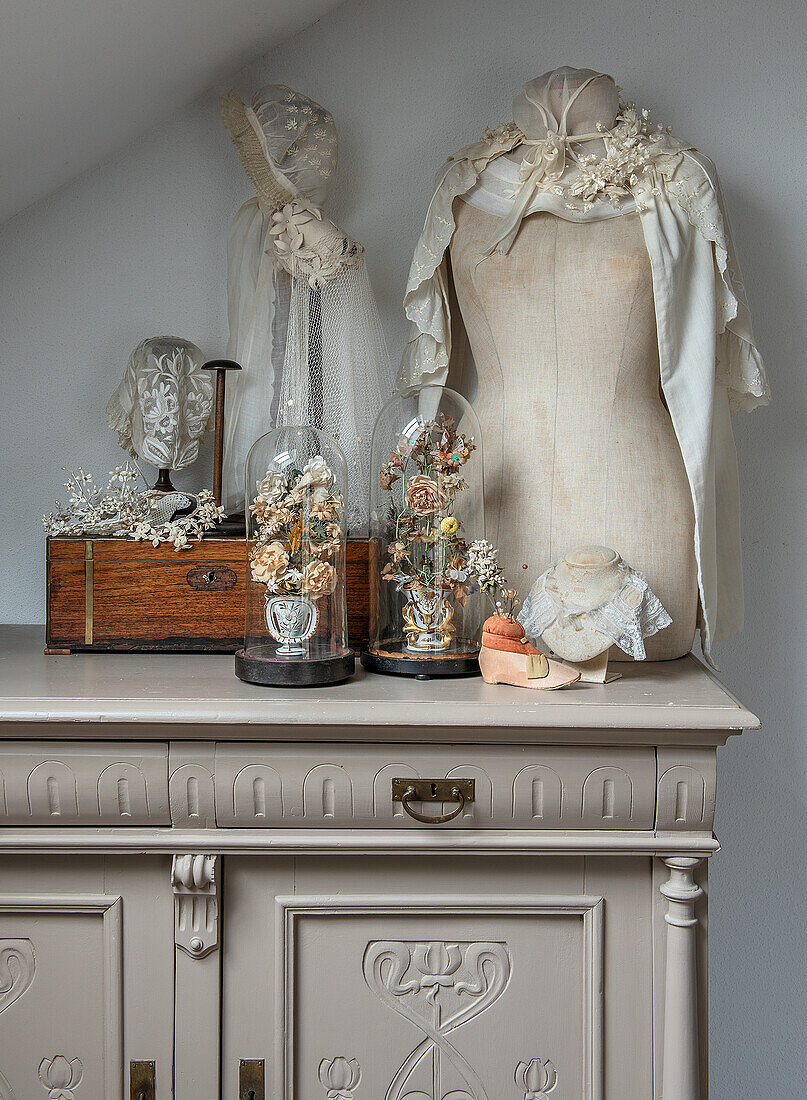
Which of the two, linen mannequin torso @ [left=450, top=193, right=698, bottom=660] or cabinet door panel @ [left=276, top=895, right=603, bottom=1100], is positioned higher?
linen mannequin torso @ [left=450, top=193, right=698, bottom=660]

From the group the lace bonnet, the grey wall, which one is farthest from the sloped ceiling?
the lace bonnet

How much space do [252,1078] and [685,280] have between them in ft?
3.62

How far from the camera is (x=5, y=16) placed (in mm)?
1208

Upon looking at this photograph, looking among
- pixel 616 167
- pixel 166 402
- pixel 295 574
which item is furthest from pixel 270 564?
pixel 616 167

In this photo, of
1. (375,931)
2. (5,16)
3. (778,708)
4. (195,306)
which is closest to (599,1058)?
(375,931)

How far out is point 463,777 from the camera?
1031 mm

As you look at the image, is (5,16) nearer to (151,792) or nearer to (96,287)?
(96,287)

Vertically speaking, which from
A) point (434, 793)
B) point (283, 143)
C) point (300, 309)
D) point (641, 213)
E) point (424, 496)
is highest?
point (283, 143)

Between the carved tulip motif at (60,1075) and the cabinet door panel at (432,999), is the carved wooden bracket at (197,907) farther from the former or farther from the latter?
the carved tulip motif at (60,1075)

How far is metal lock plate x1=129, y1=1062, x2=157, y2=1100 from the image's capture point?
106cm

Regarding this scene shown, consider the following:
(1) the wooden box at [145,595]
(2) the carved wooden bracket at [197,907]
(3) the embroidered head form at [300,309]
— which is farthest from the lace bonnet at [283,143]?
(2) the carved wooden bracket at [197,907]

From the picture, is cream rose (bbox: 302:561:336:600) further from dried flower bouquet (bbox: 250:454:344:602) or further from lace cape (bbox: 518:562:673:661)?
lace cape (bbox: 518:562:673:661)

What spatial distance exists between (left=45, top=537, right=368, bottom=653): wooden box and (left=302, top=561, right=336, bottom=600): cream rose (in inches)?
6.4

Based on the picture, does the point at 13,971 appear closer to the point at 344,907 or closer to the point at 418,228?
the point at 344,907
